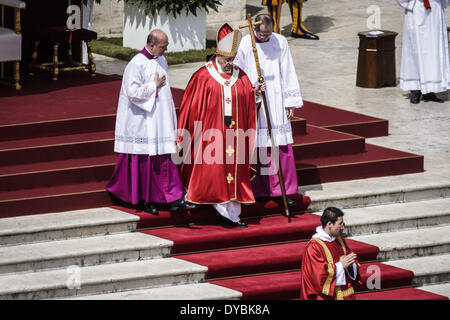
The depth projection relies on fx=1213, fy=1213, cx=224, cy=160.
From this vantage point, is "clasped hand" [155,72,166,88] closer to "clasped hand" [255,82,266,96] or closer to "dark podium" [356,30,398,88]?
"clasped hand" [255,82,266,96]

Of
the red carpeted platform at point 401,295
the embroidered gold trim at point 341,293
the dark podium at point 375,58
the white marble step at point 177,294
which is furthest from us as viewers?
the dark podium at point 375,58

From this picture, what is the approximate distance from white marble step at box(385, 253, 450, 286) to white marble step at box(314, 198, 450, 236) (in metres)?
0.46

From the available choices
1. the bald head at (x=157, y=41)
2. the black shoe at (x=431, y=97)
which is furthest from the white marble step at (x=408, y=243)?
the black shoe at (x=431, y=97)

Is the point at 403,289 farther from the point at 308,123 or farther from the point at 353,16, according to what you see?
the point at 353,16

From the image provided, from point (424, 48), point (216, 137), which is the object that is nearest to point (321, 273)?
point (216, 137)

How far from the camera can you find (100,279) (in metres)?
10.0

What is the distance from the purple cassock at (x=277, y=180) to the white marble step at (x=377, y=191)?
1.15 ft

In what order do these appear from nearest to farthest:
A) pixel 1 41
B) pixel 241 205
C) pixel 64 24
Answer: pixel 241 205 → pixel 1 41 → pixel 64 24

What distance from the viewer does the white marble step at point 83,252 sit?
10.2 meters

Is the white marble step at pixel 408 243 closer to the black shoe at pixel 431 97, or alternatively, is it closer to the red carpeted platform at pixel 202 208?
the red carpeted platform at pixel 202 208

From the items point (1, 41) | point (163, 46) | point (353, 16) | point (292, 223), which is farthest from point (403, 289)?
point (353, 16)

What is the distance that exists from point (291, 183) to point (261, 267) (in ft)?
3.63

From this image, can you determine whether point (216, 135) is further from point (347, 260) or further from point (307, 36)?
point (307, 36)

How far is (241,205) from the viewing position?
11242 mm
